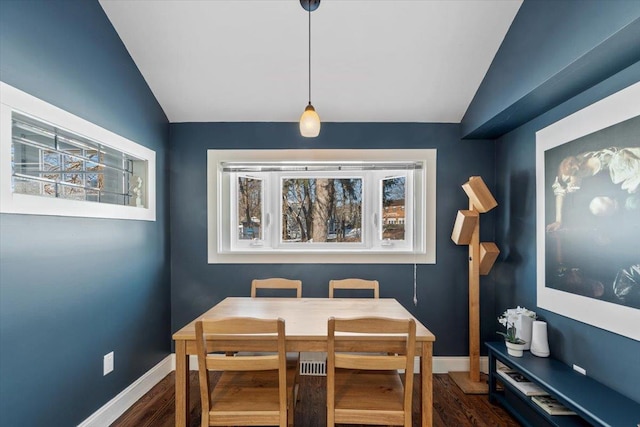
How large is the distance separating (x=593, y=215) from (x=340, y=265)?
189 centimetres

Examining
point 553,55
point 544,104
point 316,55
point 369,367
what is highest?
point 316,55

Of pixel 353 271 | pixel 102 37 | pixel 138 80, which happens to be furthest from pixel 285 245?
pixel 102 37

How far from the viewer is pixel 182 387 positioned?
1716 millimetres

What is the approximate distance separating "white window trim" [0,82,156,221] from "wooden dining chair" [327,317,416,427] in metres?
1.58

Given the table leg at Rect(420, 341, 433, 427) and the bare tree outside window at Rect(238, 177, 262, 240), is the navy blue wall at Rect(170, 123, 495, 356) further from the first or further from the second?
the table leg at Rect(420, 341, 433, 427)

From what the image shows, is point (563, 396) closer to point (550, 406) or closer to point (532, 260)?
point (550, 406)

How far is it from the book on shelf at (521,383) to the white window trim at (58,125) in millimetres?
2911

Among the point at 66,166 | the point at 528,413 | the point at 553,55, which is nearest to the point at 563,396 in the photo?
the point at 528,413

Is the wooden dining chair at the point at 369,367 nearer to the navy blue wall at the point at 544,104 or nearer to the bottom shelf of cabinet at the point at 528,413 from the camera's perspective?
the bottom shelf of cabinet at the point at 528,413

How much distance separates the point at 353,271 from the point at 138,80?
7.88 feet

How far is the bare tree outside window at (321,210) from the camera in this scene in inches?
128

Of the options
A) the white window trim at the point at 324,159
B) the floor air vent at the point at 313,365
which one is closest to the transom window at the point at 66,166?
the white window trim at the point at 324,159

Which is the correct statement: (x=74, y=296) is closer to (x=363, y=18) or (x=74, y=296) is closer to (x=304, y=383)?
(x=304, y=383)

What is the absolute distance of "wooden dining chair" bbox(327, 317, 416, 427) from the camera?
155 centimetres
